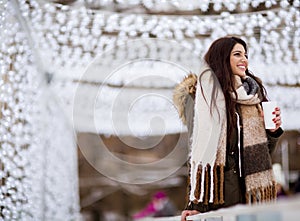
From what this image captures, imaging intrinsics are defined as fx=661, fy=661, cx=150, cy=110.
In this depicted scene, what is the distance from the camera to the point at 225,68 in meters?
1.85

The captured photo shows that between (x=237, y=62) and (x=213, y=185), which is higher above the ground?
(x=237, y=62)

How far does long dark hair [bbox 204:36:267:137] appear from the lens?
1813 millimetres

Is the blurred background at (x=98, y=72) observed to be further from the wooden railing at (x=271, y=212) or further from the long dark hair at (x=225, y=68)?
the wooden railing at (x=271, y=212)

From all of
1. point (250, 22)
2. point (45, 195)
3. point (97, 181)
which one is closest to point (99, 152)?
point (97, 181)

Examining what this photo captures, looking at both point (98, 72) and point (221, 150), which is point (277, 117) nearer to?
point (221, 150)

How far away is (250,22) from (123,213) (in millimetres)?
3182

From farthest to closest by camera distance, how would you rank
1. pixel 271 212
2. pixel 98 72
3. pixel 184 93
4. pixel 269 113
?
1. pixel 98 72
2. pixel 184 93
3. pixel 269 113
4. pixel 271 212

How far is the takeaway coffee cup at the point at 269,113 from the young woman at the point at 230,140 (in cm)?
1

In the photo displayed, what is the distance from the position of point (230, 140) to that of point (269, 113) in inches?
5.1

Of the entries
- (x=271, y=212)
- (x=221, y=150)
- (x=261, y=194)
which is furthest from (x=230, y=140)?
(x=271, y=212)

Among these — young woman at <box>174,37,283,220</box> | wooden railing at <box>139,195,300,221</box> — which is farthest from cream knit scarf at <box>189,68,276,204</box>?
wooden railing at <box>139,195,300,221</box>

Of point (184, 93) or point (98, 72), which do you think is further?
point (98, 72)

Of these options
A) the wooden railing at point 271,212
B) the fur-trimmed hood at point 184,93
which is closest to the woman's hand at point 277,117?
the fur-trimmed hood at point 184,93

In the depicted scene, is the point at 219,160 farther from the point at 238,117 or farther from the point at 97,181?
the point at 97,181
